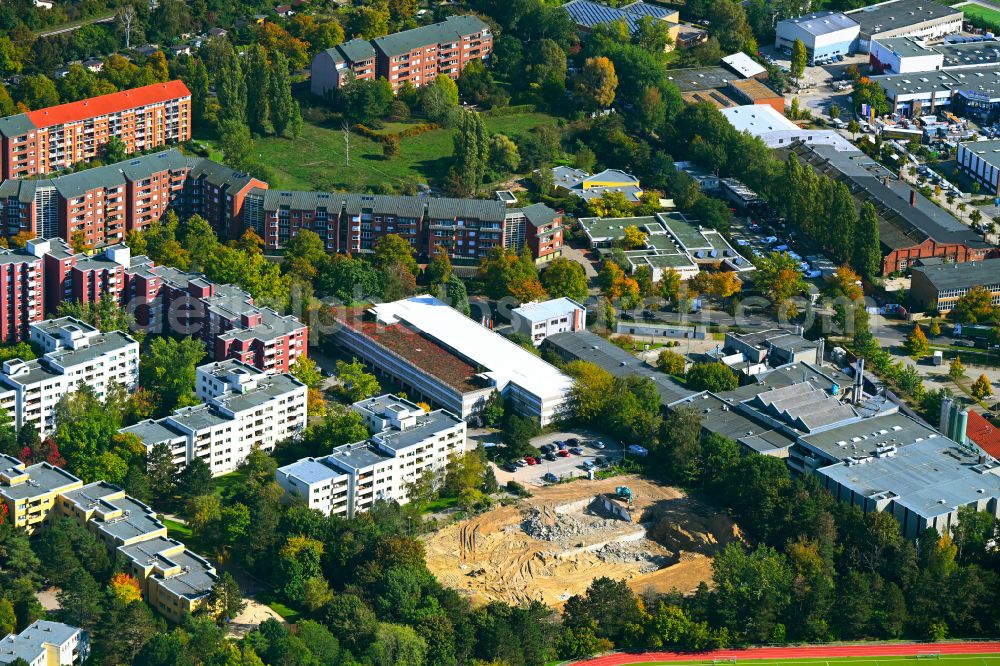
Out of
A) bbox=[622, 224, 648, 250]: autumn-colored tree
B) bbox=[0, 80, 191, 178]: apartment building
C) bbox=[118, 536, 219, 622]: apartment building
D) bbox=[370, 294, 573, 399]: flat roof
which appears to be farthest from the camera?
bbox=[622, 224, 648, 250]: autumn-colored tree

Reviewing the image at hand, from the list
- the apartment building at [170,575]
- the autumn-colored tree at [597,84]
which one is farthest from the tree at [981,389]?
the apartment building at [170,575]

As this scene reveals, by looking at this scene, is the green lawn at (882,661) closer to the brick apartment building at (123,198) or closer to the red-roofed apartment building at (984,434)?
the red-roofed apartment building at (984,434)

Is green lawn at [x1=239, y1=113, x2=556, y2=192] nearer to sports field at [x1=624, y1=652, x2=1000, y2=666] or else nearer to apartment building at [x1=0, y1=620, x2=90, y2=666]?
apartment building at [x1=0, y1=620, x2=90, y2=666]

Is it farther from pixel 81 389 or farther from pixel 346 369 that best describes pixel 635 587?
pixel 81 389

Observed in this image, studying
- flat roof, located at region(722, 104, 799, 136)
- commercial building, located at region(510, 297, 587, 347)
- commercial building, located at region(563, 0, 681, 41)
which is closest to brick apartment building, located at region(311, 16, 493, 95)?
commercial building, located at region(563, 0, 681, 41)

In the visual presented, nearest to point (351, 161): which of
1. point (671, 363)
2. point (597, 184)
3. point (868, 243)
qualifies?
point (597, 184)

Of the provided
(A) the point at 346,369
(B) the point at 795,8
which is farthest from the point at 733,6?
(A) the point at 346,369

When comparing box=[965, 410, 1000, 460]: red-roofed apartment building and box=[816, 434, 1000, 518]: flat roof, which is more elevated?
box=[816, 434, 1000, 518]: flat roof
